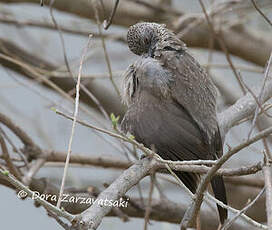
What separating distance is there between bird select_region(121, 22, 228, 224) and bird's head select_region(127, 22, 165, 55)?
0.22 m

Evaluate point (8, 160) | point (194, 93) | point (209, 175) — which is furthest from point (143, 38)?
point (209, 175)

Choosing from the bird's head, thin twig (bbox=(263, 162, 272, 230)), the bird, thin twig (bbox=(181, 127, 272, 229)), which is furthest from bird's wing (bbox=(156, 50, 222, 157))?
thin twig (bbox=(263, 162, 272, 230))

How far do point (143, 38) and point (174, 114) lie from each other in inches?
23.4

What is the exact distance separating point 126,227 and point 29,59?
6.60ft

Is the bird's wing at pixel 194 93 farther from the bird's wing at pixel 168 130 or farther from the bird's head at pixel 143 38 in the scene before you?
the bird's head at pixel 143 38

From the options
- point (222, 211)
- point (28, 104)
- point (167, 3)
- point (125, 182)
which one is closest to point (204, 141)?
point (222, 211)

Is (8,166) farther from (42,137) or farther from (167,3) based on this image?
(167,3)

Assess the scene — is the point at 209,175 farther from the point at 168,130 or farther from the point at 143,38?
the point at 143,38

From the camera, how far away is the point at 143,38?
11.1 feet

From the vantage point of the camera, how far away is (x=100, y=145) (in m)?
5.50

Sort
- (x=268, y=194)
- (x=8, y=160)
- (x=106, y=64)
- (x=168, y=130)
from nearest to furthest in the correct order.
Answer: (x=268, y=194)
(x=168, y=130)
(x=8, y=160)
(x=106, y=64)

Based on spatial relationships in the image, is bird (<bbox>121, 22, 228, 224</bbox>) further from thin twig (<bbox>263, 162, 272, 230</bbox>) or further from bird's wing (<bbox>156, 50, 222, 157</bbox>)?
thin twig (<bbox>263, 162, 272, 230</bbox>)

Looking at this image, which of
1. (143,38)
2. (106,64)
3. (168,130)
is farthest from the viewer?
(106,64)

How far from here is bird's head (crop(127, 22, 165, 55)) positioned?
3.37m
